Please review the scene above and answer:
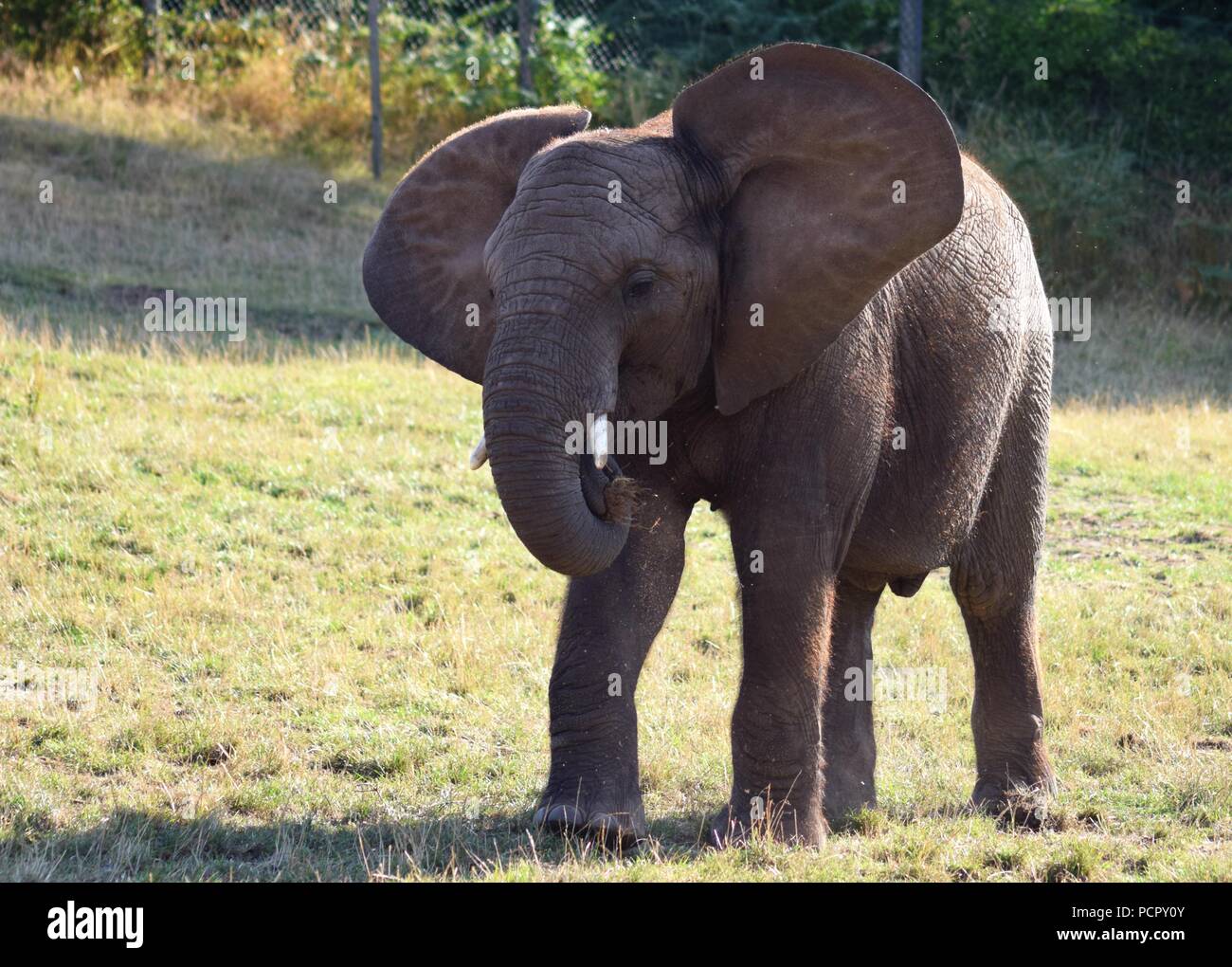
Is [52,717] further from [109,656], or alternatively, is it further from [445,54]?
[445,54]

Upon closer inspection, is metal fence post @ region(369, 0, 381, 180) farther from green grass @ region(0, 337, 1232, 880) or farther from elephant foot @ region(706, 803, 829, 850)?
elephant foot @ region(706, 803, 829, 850)

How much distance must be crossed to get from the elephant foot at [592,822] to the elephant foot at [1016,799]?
6.11 ft

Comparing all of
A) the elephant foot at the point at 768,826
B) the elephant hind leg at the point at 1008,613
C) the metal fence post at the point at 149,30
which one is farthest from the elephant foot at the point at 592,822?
the metal fence post at the point at 149,30

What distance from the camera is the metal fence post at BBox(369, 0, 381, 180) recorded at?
19938 mm

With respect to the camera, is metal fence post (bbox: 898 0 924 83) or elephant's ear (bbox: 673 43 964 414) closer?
elephant's ear (bbox: 673 43 964 414)

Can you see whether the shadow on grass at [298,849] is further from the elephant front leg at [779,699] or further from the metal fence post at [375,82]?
the metal fence post at [375,82]

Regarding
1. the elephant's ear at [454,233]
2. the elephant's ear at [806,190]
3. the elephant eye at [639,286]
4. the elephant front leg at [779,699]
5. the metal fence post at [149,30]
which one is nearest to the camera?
the elephant eye at [639,286]

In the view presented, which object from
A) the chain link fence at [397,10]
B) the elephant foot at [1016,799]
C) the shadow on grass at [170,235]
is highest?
the chain link fence at [397,10]

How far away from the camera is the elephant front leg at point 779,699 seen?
20.2 feet

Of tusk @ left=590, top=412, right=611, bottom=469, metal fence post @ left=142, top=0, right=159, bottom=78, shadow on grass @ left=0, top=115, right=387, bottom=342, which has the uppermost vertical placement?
metal fence post @ left=142, top=0, right=159, bottom=78

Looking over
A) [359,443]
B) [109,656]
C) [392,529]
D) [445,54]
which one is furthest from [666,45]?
[109,656]

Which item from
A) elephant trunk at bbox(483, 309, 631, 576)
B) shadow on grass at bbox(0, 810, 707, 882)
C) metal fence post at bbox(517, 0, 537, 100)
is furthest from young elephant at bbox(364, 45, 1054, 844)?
metal fence post at bbox(517, 0, 537, 100)

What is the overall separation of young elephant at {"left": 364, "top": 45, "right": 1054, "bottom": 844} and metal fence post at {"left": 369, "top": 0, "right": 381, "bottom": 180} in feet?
45.3

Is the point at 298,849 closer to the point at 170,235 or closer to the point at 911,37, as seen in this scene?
the point at 170,235
